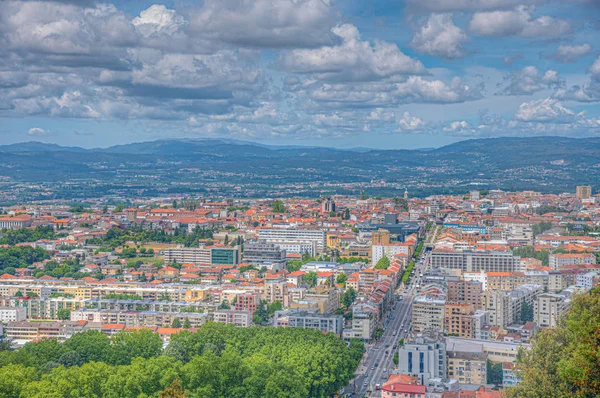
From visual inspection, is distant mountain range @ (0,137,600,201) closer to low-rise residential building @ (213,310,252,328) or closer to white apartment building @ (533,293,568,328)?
white apartment building @ (533,293,568,328)

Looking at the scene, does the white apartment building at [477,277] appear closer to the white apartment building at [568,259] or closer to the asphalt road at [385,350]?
the asphalt road at [385,350]

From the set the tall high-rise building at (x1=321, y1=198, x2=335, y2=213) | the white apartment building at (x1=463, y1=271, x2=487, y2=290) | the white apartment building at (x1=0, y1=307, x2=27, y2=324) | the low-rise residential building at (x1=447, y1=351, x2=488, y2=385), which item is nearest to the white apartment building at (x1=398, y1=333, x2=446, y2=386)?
the low-rise residential building at (x1=447, y1=351, x2=488, y2=385)

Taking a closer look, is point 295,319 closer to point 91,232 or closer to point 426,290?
point 426,290

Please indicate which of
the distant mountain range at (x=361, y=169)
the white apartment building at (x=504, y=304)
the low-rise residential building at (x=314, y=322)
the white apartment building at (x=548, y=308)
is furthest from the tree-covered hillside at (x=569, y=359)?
the distant mountain range at (x=361, y=169)

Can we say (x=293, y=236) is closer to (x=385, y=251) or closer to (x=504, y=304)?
(x=385, y=251)

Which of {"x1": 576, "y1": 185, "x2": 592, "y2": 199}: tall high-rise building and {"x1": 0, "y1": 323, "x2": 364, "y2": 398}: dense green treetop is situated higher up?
{"x1": 576, "y1": 185, "x2": 592, "y2": 199}: tall high-rise building
